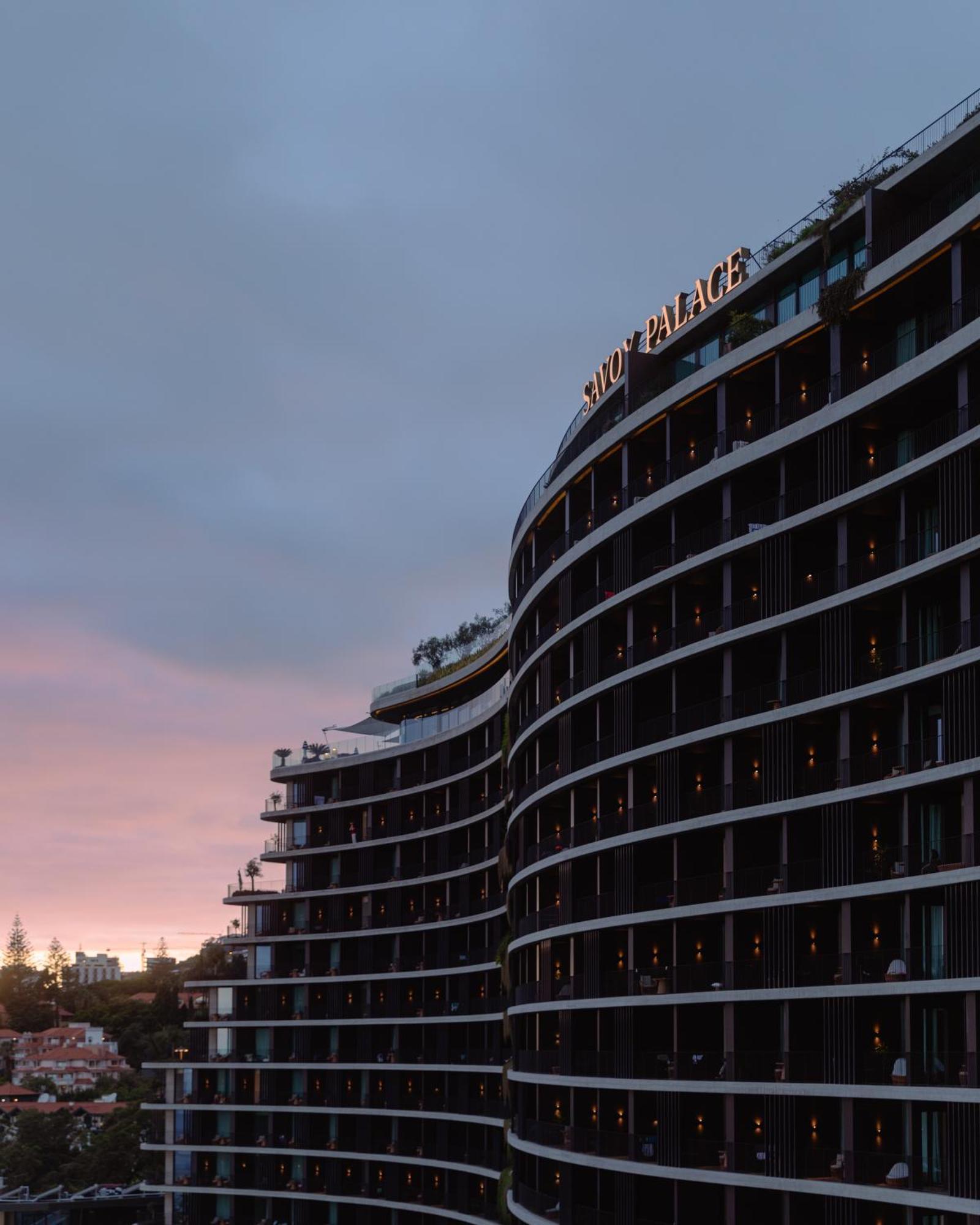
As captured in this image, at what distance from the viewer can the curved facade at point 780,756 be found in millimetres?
52500

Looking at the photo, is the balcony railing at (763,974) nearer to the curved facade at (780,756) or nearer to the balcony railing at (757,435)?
the curved facade at (780,756)

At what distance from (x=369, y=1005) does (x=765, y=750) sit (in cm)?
6968

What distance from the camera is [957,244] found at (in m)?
52.5

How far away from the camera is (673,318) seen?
235ft

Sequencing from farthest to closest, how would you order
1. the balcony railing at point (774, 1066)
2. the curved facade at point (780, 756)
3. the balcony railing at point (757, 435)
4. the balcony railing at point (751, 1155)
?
the balcony railing at point (757, 435), the curved facade at point (780, 756), the balcony railing at point (751, 1155), the balcony railing at point (774, 1066)

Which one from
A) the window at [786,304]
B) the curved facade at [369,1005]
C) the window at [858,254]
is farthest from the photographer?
the curved facade at [369,1005]

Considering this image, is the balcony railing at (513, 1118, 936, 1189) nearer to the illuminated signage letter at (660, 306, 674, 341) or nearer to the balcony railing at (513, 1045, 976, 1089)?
the balcony railing at (513, 1045, 976, 1089)

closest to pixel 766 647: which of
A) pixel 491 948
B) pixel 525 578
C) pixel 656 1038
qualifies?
pixel 656 1038

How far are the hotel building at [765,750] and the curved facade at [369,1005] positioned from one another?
1540 centimetres

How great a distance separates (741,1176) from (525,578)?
36.9 meters

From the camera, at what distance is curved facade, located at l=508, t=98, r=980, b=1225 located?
52500 millimetres

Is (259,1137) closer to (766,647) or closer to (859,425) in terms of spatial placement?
(766,647)

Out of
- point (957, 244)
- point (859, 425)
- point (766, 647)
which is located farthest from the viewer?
point (766, 647)

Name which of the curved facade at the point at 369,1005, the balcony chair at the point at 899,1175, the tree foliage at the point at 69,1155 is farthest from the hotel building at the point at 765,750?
the tree foliage at the point at 69,1155
